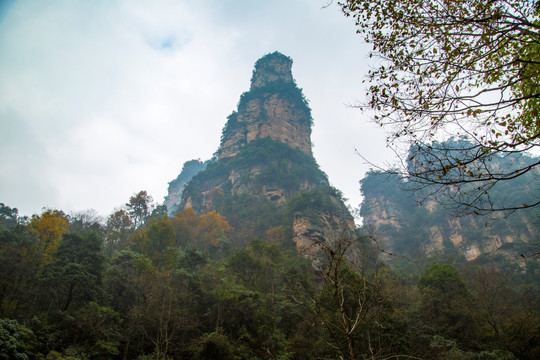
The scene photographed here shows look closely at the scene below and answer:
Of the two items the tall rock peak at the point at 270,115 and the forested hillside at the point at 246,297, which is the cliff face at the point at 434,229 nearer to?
the forested hillside at the point at 246,297

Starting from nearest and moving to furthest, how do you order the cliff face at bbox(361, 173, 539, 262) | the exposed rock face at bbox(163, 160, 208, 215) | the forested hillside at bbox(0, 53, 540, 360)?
the forested hillside at bbox(0, 53, 540, 360) < the cliff face at bbox(361, 173, 539, 262) < the exposed rock face at bbox(163, 160, 208, 215)

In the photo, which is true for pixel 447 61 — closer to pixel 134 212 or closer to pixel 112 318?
pixel 112 318

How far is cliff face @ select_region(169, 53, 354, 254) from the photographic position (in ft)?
105

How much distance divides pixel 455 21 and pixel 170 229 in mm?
22429

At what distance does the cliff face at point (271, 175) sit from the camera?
31.9 metres

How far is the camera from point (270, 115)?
54.0 m

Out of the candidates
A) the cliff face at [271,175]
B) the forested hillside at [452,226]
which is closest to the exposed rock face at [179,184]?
the cliff face at [271,175]

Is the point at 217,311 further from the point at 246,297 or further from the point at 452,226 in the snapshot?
the point at 452,226

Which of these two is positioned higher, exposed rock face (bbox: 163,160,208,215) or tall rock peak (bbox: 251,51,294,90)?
tall rock peak (bbox: 251,51,294,90)

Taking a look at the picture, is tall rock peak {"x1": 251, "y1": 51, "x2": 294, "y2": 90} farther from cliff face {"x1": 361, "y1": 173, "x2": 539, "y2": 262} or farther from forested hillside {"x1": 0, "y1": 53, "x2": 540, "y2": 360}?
forested hillside {"x1": 0, "y1": 53, "x2": 540, "y2": 360}

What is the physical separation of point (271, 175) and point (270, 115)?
50.7 ft

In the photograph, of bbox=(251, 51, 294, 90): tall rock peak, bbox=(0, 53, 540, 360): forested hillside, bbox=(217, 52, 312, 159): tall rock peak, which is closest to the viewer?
bbox=(0, 53, 540, 360): forested hillside

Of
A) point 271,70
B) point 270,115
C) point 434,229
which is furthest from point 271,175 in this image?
point 271,70

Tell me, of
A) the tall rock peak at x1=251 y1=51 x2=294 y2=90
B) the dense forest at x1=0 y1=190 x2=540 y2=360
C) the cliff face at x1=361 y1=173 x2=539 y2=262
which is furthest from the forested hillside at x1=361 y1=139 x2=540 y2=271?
the tall rock peak at x1=251 y1=51 x2=294 y2=90
